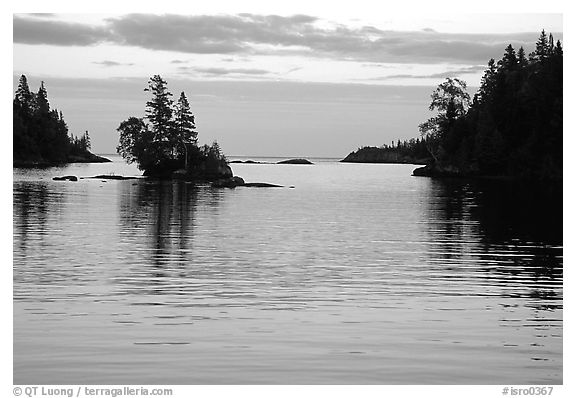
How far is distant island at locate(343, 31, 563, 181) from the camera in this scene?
67.5 meters

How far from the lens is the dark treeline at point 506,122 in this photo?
221 ft

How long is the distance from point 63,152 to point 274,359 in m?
104

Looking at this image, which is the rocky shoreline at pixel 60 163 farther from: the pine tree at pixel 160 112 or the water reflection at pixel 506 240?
the water reflection at pixel 506 240

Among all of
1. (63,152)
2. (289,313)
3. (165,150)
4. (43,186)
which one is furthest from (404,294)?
(63,152)

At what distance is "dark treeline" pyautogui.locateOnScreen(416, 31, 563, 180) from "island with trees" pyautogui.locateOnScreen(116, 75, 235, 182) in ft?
88.5

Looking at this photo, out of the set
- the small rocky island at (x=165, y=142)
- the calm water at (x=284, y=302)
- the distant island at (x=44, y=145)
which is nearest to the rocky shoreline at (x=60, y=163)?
the distant island at (x=44, y=145)

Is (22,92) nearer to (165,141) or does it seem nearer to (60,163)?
(165,141)

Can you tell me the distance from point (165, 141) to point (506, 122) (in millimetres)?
35134

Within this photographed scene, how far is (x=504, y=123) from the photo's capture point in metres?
83.1

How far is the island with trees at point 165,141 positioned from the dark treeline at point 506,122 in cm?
2697

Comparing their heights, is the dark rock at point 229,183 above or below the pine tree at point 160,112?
below

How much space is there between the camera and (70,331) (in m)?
15.3

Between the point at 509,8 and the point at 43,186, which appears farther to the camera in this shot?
the point at 43,186
